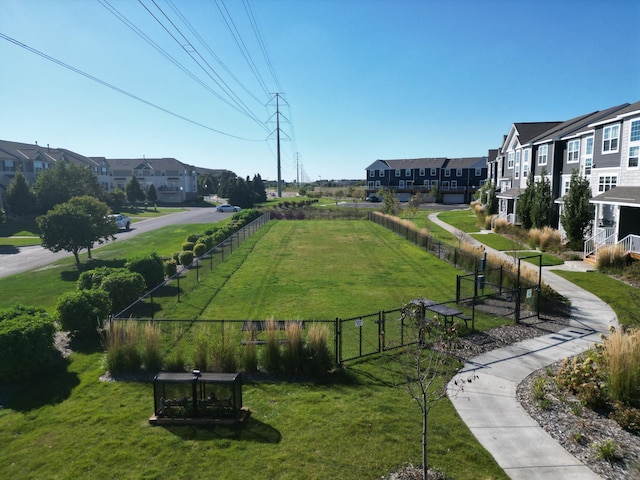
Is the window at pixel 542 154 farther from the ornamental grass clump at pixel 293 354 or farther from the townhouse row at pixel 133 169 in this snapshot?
the townhouse row at pixel 133 169

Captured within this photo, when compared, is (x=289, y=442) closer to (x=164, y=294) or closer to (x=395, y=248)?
(x=164, y=294)

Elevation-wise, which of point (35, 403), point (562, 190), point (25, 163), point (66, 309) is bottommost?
point (35, 403)

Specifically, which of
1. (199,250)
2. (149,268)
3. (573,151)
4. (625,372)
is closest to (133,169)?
(199,250)

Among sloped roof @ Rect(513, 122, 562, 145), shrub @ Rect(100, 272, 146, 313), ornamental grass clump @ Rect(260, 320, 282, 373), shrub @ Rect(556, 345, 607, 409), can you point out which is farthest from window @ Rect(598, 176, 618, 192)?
shrub @ Rect(100, 272, 146, 313)

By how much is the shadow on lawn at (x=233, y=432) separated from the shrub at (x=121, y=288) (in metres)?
8.75

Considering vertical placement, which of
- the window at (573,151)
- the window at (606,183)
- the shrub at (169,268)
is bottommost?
the shrub at (169,268)

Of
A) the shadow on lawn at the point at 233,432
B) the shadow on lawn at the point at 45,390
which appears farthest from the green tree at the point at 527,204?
A: the shadow on lawn at the point at 45,390

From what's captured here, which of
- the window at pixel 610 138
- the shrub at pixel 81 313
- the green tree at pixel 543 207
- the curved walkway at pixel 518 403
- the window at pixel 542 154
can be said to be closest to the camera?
the curved walkway at pixel 518 403

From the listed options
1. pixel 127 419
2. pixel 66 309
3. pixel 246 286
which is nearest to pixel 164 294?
pixel 246 286

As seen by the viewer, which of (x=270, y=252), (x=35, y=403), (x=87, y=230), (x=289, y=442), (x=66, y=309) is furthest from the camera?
(x=270, y=252)

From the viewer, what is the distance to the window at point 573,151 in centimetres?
3217

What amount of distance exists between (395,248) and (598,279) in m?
13.8

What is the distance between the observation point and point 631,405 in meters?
8.98

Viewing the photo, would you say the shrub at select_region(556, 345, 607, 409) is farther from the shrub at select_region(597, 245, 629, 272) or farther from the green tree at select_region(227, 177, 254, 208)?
the green tree at select_region(227, 177, 254, 208)
